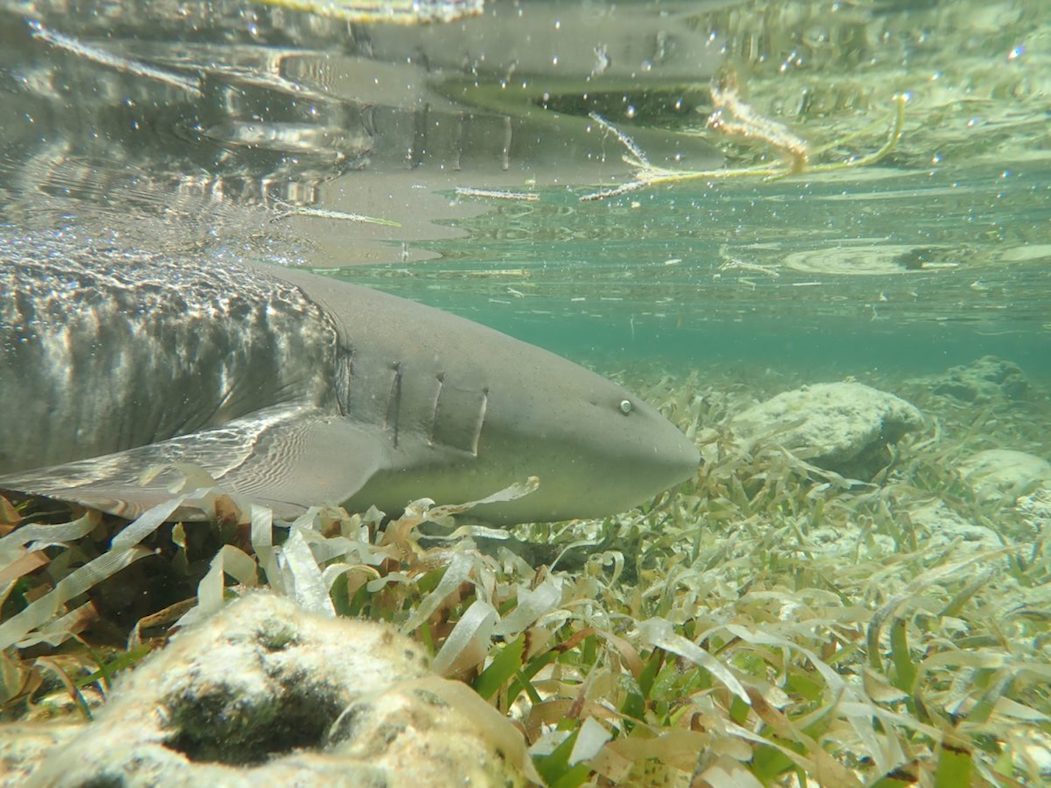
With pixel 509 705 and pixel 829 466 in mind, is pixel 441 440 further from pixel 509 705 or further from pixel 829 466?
pixel 829 466

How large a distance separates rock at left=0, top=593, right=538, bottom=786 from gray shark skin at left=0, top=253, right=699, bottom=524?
6.27ft

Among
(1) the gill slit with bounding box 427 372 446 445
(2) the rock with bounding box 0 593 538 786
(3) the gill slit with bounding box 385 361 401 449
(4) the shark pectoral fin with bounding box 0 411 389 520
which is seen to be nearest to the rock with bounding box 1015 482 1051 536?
(1) the gill slit with bounding box 427 372 446 445

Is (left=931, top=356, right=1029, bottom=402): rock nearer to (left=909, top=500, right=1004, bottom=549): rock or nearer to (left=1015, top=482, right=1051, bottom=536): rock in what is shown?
(left=1015, top=482, right=1051, bottom=536): rock

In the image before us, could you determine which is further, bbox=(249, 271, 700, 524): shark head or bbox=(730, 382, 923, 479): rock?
bbox=(730, 382, 923, 479): rock

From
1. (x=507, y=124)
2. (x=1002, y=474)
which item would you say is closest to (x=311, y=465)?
(x=507, y=124)

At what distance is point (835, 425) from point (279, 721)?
803cm

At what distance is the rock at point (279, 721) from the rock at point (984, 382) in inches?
905

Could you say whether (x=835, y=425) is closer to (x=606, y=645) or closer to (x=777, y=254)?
(x=606, y=645)

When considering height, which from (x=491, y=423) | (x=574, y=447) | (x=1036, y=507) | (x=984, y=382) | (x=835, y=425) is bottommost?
(x=1036, y=507)

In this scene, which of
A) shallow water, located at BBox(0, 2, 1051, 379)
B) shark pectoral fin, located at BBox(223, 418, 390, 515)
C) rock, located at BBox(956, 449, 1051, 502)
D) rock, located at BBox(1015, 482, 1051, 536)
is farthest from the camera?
rock, located at BBox(956, 449, 1051, 502)

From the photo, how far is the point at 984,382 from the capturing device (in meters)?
20.4

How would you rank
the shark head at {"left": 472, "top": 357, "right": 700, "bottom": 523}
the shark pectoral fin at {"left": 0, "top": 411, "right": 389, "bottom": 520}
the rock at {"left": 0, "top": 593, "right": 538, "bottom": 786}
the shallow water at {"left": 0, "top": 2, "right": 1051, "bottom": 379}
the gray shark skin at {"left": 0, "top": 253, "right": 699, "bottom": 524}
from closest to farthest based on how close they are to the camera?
1. the rock at {"left": 0, "top": 593, "right": 538, "bottom": 786}
2. the shark pectoral fin at {"left": 0, "top": 411, "right": 389, "bottom": 520}
3. the gray shark skin at {"left": 0, "top": 253, "right": 699, "bottom": 524}
4. the shark head at {"left": 472, "top": 357, "right": 700, "bottom": 523}
5. the shallow water at {"left": 0, "top": 2, "right": 1051, "bottom": 379}

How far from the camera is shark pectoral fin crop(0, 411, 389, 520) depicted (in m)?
2.37

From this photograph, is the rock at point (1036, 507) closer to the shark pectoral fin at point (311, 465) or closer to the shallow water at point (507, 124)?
the shallow water at point (507, 124)
